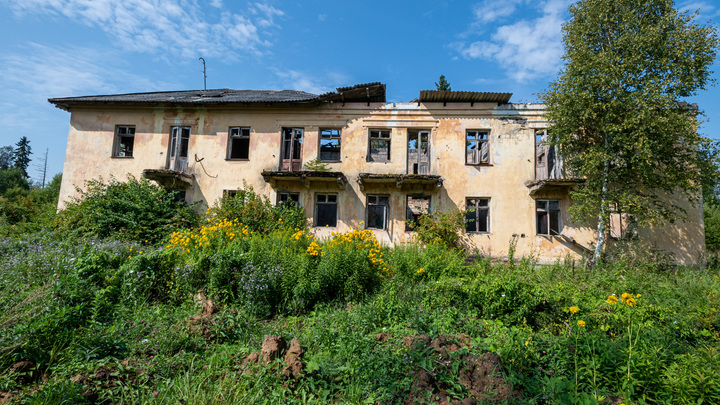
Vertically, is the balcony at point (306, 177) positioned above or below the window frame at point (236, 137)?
below

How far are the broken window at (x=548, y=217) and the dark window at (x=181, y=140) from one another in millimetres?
16396

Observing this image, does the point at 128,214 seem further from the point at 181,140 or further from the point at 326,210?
the point at 326,210

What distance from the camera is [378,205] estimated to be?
14.9 metres

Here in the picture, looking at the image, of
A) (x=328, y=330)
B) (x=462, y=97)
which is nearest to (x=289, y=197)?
(x=462, y=97)

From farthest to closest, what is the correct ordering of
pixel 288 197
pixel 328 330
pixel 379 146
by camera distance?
pixel 379 146 → pixel 288 197 → pixel 328 330

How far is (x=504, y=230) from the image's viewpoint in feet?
46.4

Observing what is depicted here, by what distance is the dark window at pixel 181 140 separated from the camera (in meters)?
15.7

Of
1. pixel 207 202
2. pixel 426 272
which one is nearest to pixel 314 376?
pixel 426 272

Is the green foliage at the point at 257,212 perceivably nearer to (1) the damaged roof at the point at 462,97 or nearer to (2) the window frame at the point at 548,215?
(1) the damaged roof at the point at 462,97

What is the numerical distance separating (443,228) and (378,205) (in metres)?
3.08

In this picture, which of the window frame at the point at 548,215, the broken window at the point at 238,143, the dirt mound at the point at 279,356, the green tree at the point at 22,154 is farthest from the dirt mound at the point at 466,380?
the green tree at the point at 22,154

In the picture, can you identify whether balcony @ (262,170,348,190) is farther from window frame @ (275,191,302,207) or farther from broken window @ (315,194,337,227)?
broken window @ (315,194,337,227)

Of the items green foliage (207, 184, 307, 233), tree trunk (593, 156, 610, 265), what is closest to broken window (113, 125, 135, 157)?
green foliage (207, 184, 307, 233)

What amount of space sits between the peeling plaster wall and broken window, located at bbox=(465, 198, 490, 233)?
0.25 metres
